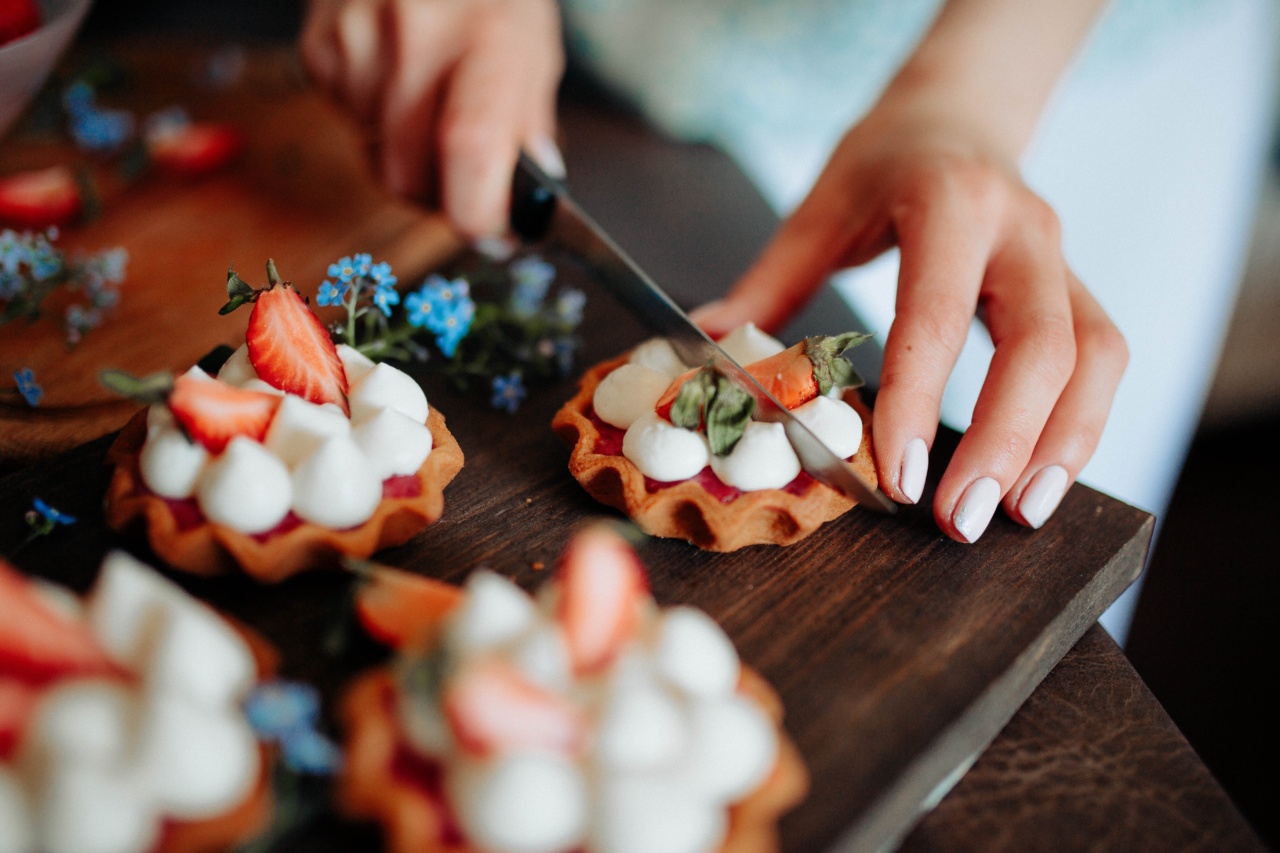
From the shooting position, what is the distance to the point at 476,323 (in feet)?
6.84

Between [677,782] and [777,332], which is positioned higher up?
[677,782]

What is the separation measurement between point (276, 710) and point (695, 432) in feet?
2.62

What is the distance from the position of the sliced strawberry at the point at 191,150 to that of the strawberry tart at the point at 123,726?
2047mm

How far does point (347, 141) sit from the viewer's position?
10.2 feet

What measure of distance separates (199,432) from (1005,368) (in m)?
1.47

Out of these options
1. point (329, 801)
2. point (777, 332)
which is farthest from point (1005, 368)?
point (329, 801)

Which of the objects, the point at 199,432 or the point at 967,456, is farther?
the point at 967,456

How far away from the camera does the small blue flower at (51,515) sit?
60.2 inches

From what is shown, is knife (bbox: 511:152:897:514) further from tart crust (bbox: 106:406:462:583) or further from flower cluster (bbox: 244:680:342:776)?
flower cluster (bbox: 244:680:342:776)

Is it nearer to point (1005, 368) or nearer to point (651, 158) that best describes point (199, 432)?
point (1005, 368)

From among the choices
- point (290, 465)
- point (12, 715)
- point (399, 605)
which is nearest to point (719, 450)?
point (399, 605)

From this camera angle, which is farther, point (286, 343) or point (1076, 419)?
point (1076, 419)

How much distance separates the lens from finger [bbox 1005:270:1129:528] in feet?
5.58

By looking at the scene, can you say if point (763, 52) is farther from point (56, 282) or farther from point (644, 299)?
point (56, 282)
